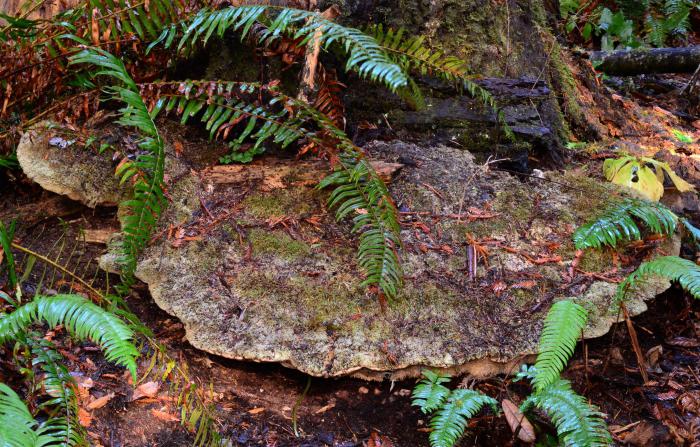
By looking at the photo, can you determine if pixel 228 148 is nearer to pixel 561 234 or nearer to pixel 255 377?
pixel 255 377

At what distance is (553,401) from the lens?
221 centimetres

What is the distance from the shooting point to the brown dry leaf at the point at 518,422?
7.72ft

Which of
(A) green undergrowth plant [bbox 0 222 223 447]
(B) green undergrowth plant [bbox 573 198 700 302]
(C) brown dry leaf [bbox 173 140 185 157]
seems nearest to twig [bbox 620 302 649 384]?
(B) green undergrowth plant [bbox 573 198 700 302]

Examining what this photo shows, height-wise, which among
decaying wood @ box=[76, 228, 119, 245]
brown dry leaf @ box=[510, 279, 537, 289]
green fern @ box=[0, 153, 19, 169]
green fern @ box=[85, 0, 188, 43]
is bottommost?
decaying wood @ box=[76, 228, 119, 245]

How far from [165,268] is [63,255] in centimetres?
63

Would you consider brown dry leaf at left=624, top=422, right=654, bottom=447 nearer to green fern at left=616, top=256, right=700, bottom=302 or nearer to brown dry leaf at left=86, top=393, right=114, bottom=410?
green fern at left=616, top=256, right=700, bottom=302

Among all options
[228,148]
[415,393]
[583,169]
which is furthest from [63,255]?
[583,169]

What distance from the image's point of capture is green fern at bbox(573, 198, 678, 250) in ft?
9.55

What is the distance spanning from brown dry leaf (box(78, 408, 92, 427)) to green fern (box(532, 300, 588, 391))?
1806 millimetres

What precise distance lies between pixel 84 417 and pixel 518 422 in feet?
5.94

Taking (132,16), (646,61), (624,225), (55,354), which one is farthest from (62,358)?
(646,61)

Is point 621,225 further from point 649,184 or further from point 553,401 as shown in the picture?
point 553,401

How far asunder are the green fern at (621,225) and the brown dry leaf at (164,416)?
2146 millimetres

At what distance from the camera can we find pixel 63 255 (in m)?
2.95
